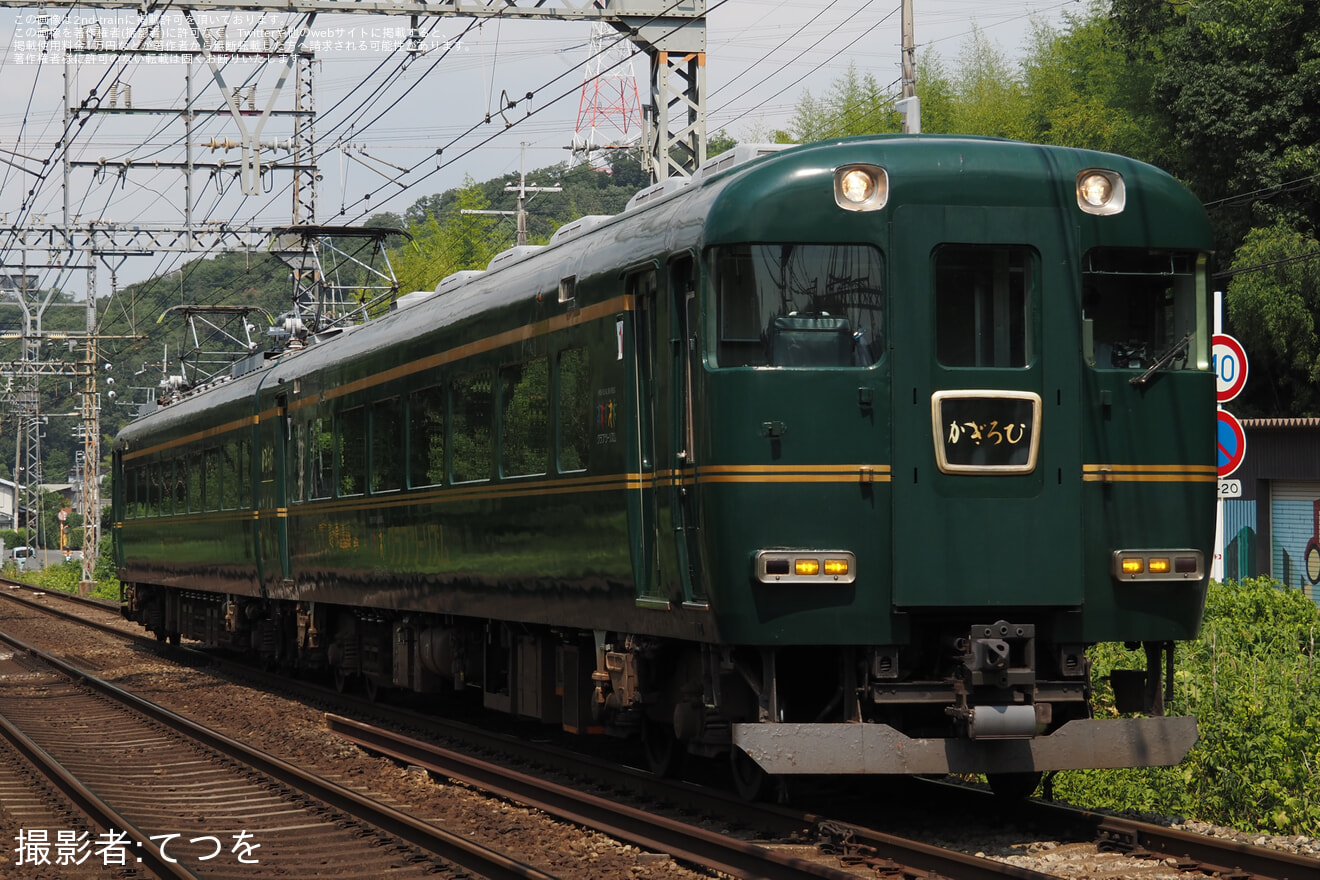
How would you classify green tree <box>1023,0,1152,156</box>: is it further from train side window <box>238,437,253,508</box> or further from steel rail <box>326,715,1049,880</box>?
steel rail <box>326,715,1049,880</box>

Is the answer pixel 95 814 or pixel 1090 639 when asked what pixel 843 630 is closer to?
pixel 1090 639

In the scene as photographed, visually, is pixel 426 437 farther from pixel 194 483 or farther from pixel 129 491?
pixel 129 491

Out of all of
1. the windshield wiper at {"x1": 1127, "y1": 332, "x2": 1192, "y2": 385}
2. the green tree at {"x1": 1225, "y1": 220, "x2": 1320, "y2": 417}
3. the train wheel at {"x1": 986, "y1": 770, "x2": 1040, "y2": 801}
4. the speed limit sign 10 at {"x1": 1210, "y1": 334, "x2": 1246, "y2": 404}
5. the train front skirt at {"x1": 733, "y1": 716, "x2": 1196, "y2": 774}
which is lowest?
the train wheel at {"x1": 986, "y1": 770, "x2": 1040, "y2": 801}

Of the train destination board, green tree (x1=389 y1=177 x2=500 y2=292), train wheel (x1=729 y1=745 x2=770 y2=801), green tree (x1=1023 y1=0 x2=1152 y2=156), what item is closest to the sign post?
the train destination board

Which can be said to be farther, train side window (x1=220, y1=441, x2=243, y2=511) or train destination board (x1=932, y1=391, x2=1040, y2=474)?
train side window (x1=220, y1=441, x2=243, y2=511)

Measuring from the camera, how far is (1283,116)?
31.0 metres

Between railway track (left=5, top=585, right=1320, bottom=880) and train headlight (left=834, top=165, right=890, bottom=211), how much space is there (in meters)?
2.91

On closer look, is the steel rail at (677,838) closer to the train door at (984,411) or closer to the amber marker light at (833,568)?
the amber marker light at (833,568)

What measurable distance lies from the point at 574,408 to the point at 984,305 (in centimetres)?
275

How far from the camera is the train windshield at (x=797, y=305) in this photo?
834cm

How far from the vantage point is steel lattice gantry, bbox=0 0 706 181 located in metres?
18.2

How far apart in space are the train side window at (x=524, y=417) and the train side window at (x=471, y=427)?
0.96ft

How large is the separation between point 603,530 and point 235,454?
450 inches

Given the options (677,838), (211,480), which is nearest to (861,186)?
(677,838)
